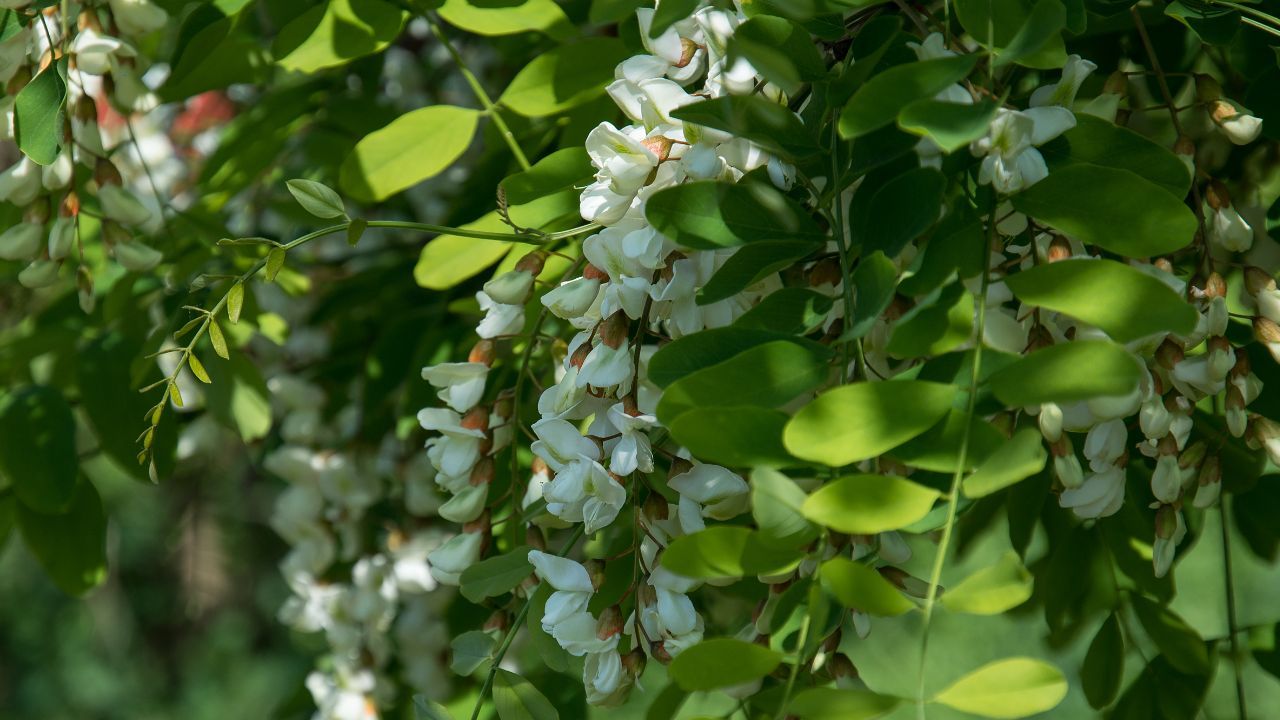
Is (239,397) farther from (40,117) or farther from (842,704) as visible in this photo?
(842,704)

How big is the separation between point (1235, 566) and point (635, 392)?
89 centimetres

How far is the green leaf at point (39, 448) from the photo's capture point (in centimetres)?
62

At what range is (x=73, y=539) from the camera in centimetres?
67

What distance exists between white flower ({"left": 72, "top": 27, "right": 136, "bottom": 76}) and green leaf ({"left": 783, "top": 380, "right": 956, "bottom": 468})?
0.42 m

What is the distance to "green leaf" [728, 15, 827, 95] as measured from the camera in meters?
0.35

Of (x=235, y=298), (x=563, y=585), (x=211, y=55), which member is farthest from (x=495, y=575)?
(x=211, y=55)

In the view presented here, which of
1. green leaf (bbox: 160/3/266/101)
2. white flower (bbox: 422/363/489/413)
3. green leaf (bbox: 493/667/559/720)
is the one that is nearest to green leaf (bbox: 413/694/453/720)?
green leaf (bbox: 493/667/559/720)

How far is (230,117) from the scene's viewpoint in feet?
4.15

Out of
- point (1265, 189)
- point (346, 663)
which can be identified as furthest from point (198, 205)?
point (1265, 189)

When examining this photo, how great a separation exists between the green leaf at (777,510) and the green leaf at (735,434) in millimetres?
13

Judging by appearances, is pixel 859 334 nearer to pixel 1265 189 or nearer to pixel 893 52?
pixel 893 52

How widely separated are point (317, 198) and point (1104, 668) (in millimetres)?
451

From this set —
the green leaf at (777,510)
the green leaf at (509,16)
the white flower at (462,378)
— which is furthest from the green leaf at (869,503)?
the green leaf at (509,16)

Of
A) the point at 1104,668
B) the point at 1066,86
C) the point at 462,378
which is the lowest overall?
the point at 1104,668
